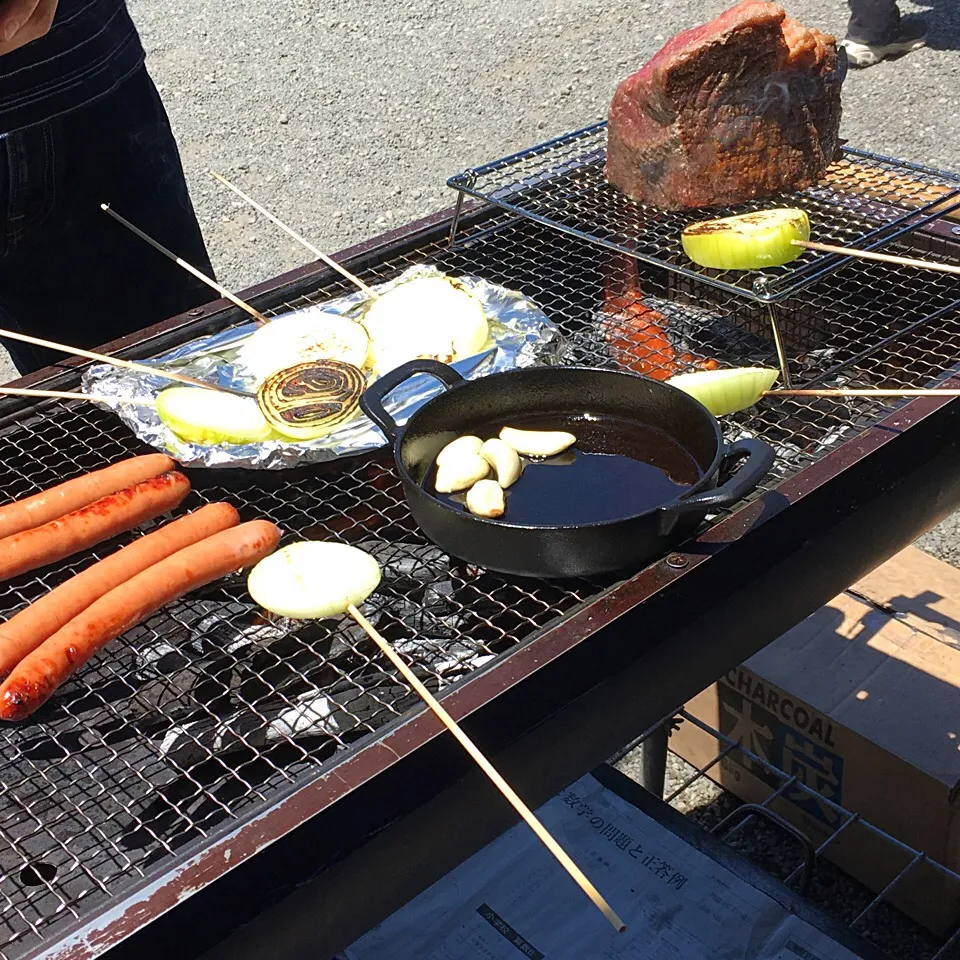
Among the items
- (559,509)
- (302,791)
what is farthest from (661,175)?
(302,791)

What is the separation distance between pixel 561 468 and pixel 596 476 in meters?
0.09

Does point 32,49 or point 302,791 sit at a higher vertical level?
point 32,49

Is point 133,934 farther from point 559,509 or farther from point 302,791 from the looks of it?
point 559,509

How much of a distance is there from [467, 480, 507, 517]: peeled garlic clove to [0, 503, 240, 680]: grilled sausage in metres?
0.59

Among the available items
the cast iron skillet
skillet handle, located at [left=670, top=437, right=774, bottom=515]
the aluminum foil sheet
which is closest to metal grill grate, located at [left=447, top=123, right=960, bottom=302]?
the aluminum foil sheet

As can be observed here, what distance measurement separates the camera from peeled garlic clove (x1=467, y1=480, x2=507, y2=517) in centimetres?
215

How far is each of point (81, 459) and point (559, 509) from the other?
1410 millimetres

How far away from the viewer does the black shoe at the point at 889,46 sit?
9922 millimetres

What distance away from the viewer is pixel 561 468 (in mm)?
2338

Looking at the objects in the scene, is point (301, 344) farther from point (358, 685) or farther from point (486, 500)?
point (358, 685)

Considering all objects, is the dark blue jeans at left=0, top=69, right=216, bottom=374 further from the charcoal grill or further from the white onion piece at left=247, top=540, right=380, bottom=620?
the white onion piece at left=247, top=540, right=380, bottom=620

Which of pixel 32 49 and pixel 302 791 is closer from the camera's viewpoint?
pixel 302 791

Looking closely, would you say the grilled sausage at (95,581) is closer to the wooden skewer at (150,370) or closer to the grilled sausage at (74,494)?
the grilled sausage at (74,494)

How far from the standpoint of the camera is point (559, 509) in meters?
2.20
